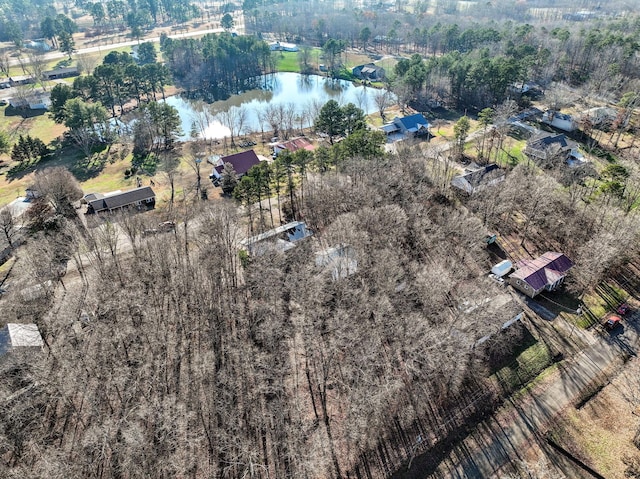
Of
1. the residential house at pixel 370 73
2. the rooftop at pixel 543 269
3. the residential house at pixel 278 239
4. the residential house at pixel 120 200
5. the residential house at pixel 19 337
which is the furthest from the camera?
the residential house at pixel 370 73

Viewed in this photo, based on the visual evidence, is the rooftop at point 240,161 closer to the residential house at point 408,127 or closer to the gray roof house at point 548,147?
the residential house at point 408,127

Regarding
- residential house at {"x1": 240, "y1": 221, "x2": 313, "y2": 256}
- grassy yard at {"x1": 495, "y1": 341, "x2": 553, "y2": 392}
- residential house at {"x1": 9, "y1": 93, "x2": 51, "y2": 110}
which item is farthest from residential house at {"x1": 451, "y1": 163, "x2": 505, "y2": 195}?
residential house at {"x1": 9, "y1": 93, "x2": 51, "y2": 110}

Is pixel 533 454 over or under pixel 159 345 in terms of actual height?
under

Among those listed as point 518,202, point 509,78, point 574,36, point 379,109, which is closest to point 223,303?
point 518,202

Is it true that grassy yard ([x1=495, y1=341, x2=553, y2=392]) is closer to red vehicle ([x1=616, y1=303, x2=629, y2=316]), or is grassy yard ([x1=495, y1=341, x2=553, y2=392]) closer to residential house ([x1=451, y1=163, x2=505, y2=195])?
red vehicle ([x1=616, y1=303, x2=629, y2=316])

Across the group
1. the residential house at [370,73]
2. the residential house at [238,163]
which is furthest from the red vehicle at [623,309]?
the residential house at [370,73]

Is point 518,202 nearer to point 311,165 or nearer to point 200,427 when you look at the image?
point 311,165
